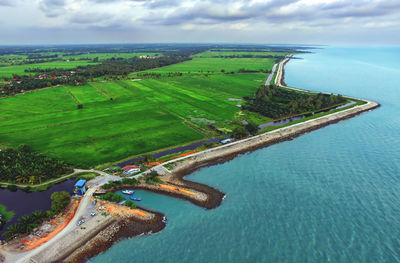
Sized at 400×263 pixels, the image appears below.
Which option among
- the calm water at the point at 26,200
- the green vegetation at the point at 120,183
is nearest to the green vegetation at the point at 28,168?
the calm water at the point at 26,200

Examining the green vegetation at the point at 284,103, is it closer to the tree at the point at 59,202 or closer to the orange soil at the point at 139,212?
the orange soil at the point at 139,212

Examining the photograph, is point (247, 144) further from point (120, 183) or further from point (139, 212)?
point (139, 212)

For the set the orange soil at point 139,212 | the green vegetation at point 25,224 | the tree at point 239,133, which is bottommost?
the orange soil at point 139,212

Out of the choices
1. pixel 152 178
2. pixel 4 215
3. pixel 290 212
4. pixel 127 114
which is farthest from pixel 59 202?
pixel 127 114

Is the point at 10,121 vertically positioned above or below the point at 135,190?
above

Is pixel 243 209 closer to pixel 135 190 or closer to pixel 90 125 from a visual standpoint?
pixel 135 190

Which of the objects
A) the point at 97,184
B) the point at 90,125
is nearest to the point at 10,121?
the point at 90,125

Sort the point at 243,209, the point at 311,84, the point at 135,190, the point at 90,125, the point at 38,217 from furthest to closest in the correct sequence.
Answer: the point at 311,84
the point at 90,125
the point at 135,190
the point at 243,209
the point at 38,217
